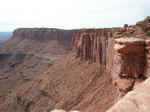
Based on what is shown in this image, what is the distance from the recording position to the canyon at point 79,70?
364 inches

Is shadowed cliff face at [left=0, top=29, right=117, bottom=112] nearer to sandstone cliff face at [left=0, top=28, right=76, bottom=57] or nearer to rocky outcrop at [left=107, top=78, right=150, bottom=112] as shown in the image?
rocky outcrop at [left=107, top=78, right=150, bottom=112]

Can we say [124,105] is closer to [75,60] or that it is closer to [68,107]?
[68,107]

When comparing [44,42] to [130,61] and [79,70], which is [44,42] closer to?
[79,70]

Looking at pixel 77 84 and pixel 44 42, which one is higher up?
pixel 44 42

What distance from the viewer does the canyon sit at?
30.4 ft

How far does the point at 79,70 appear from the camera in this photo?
110ft

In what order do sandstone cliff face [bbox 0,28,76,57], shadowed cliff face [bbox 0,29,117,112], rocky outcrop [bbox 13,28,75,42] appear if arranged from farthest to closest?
rocky outcrop [bbox 13,28,75,42] < sandstone cliff face [bbox 0,28,76,57] < shadowed cliff face [bbox 0,29,117,112]

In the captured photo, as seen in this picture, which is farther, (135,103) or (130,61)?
(130,61)

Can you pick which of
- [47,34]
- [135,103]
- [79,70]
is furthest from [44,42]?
[135,103]

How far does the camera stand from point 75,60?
Answer: 38.8m

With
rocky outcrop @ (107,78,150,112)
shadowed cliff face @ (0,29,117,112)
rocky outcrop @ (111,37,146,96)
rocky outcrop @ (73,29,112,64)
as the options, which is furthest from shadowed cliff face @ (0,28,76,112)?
rocky outcrop @ (107,78,150,112)

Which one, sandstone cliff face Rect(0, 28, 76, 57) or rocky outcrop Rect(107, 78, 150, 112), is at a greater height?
rocky outcrop Rect(107, 78, 150, 112)

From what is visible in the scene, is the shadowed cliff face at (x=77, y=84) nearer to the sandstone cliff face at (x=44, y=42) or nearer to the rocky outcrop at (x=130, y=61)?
the rocky outcrop at (x=130, y=61)

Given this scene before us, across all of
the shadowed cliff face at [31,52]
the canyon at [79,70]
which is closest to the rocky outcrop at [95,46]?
the canyon at [79,70]
